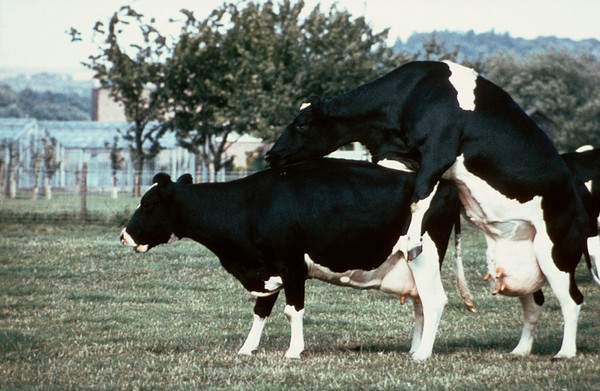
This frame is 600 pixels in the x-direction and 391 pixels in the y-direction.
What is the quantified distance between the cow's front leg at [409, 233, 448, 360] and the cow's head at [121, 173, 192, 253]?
242 centimetres

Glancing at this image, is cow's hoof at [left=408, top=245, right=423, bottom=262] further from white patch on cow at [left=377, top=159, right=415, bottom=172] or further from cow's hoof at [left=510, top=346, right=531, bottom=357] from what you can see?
cow's hoof at [left=510, top=346, right=531, bottom=357]

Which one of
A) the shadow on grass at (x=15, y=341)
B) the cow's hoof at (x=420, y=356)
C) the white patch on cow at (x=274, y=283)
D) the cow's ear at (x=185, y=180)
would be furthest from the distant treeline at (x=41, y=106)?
the cow's hoof at (x=420, y=356)

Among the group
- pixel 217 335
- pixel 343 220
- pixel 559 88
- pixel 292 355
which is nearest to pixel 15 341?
pixel 217 335

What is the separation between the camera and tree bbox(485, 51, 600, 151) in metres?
74.9

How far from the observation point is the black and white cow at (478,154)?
9.55m

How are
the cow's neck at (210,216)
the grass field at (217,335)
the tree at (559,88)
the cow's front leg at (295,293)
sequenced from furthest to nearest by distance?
1. the tree at (559,88)
2. the cow's neck at (210,216)
3. the cow's front leg at (295,293)
4. the grass field at (217,335)

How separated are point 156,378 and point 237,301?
6.35 m

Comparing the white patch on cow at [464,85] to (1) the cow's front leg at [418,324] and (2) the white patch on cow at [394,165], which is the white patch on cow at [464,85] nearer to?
(2) the white patch on cow at [394,165]

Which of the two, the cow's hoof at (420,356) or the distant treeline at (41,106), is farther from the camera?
the distant treeline at (41,106)

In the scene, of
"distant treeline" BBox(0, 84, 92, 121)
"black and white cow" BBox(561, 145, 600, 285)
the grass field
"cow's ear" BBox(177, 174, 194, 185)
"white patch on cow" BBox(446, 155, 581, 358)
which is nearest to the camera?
the grass field

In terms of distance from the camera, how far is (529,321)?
1058cm

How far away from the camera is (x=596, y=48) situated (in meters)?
126

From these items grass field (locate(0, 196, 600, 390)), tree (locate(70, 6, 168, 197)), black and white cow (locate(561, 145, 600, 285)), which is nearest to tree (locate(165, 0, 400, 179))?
tree (locate(70, 6, 168, 197))

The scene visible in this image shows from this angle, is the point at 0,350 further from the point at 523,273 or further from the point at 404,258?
the point at 523,273
